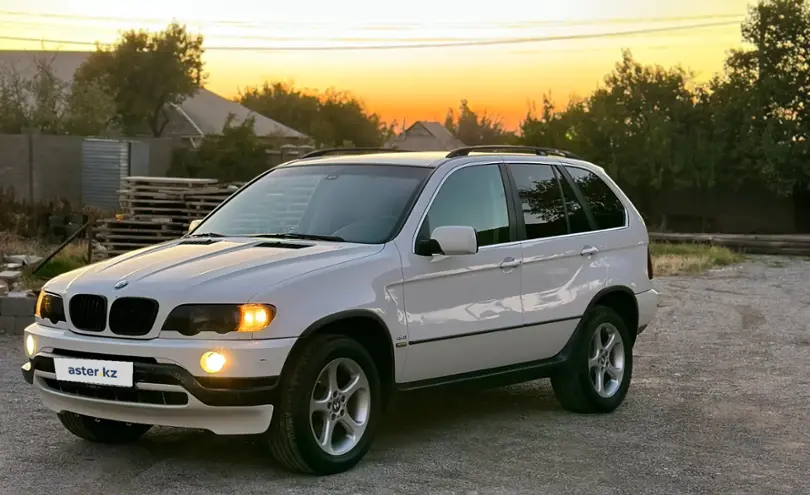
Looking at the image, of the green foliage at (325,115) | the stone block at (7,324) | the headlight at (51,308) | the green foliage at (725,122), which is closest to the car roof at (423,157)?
the headlight at (51,308)

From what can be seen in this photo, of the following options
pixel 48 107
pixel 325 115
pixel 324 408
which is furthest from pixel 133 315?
pixel 325 115

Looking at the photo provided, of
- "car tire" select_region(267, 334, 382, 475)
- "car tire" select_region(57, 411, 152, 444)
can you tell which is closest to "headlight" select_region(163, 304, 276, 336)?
"car tire" select_region(267, 334, 382, 475)

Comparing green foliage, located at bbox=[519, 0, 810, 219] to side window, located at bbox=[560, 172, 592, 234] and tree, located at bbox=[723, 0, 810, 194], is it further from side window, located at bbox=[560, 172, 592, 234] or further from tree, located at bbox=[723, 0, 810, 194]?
side window, located at bbox=[560, 172, 592, 234]

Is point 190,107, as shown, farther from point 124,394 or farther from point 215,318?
point 215,318

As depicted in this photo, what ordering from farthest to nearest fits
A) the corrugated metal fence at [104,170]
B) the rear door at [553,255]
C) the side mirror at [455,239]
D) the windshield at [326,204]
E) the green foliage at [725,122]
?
the green foliage at [725,122]
the corrugated metal fence at [104,170]
the rear door at [553,255]
the windshield at [326,204]
the side mirror at [455,239]

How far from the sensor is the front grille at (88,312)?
5.52 metres

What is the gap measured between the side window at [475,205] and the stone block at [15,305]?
595cm

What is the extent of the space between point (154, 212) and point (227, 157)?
15.6m

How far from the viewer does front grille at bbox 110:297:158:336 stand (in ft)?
17.6

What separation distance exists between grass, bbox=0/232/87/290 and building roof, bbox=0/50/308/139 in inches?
1283

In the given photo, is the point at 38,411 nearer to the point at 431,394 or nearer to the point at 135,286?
the point at 135,286

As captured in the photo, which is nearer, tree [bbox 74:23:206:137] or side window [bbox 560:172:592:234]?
side window [bbox 560:172:592:234]

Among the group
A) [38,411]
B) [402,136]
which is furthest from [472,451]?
[402,136]

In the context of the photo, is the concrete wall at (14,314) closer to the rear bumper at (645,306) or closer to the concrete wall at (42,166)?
the rear bumper at (645,306)
